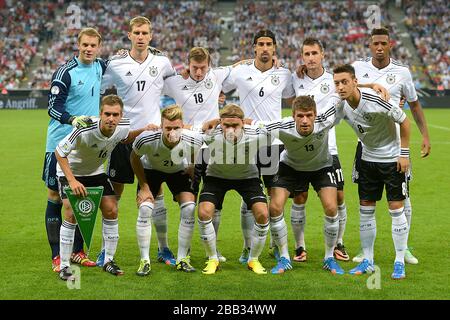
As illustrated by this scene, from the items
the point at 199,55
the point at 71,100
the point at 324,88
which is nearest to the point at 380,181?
the point at 324,88

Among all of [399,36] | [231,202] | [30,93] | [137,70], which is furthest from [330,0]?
[137,70]

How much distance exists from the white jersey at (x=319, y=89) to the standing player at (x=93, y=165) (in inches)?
73.1

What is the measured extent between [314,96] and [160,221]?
211cm

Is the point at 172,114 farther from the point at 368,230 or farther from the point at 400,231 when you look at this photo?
the point at 400,231

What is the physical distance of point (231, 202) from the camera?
10648 mm

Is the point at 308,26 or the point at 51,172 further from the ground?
the point at 308,26

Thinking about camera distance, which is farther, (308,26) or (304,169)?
(308,26)

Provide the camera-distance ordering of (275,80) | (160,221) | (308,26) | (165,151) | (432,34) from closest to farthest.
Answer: (165,151) < (160,221) < (275,80) < (432,34) < (308,26)

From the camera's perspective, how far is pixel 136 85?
7.12 metres

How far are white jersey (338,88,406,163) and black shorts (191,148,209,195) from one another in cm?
140

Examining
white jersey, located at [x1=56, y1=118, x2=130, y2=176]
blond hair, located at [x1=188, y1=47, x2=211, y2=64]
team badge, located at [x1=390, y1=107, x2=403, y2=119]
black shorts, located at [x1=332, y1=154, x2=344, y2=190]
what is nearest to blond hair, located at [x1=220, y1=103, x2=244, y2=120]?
blond hair, located at [x1=188, y1=47, x2=211, y2=64]

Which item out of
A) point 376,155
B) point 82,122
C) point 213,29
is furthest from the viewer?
point 213,29

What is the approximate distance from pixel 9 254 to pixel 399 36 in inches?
1515

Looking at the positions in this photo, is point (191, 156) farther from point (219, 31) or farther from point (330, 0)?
point (330, 0)
